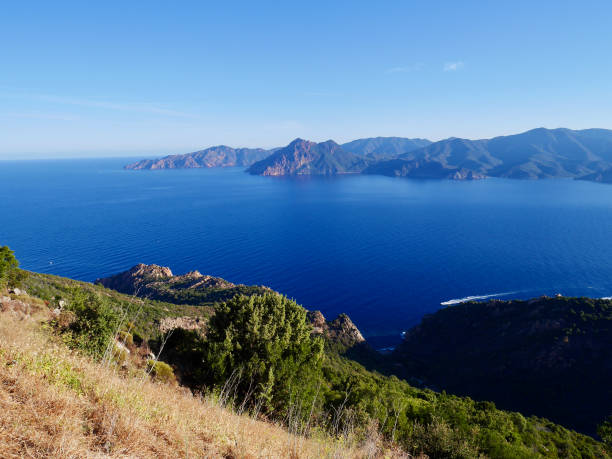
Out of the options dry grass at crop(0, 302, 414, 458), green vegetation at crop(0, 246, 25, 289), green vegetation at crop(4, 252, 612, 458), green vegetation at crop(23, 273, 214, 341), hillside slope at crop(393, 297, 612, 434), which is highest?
dry grass at crop(0, 302, 414, 458)

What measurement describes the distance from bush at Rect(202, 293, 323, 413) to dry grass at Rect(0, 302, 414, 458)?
8.18 metres

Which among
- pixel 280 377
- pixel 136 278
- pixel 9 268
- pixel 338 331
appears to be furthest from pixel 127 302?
pixel 136 278

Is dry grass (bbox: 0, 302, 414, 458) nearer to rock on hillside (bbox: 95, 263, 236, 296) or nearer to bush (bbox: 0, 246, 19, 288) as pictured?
bush (bbox: 0, 246, 19, 288)

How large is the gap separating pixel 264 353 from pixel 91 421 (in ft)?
47.7

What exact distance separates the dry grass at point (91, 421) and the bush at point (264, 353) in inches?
322

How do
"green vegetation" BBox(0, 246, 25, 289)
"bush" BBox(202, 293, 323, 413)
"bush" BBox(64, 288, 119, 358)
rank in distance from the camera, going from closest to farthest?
"bush" BBox(64, 288, 119, 358) < "bush" BBox(202, 293, 323, 413) < "green vegetation" BBox(0, 246, 25, 289)

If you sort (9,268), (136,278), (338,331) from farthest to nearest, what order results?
(136,278), (338,331), (9,268)

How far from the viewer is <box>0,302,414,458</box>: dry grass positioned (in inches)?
189

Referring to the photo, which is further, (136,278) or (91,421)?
(136,278)

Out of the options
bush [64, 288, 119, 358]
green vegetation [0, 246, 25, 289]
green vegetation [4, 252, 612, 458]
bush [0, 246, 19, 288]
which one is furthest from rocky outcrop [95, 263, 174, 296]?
bush [64, 288, 119, 358]

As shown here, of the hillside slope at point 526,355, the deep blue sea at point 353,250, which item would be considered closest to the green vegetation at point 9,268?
the deep blue sea at point 353,250

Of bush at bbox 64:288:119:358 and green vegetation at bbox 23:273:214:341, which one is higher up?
bush at bbox 64:288:119:358

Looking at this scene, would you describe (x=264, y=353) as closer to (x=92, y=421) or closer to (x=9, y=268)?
(x=92, y=421)

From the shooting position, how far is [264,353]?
19.5 metres
